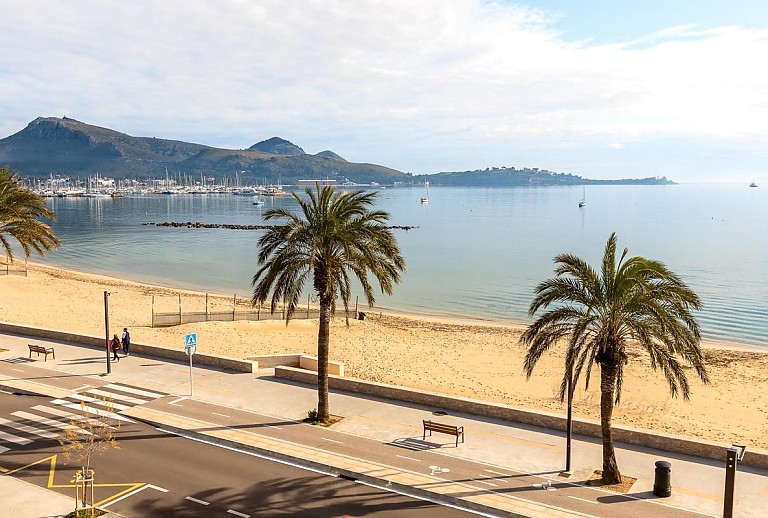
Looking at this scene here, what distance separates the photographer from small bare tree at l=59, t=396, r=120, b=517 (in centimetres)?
1391

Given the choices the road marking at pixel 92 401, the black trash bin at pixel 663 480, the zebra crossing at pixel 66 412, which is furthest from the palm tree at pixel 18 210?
the black trash bin at pixel 663 480

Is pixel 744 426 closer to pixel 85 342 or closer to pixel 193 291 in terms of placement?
pixel 85 342

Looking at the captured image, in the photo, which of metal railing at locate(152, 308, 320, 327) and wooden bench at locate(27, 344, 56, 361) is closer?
wooden bench at locate(27, 344, 56, 361)

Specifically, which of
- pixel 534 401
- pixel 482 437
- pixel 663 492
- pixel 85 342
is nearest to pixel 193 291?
pixel 85 342

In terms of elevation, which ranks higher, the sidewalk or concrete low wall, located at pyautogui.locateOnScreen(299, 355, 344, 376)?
concrete low wall, located at pyautogui.locateOnScreen(299, 355, 344, 376)

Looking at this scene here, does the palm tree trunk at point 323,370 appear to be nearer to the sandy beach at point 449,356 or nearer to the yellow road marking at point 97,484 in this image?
the yellow road marking at point 97,484

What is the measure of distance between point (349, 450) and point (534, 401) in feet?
36.9

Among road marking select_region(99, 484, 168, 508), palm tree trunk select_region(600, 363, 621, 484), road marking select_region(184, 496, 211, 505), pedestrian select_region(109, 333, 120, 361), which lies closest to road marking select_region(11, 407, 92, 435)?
road marking select_region(99, 484, 168, 508)

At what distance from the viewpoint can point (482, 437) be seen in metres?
18.9

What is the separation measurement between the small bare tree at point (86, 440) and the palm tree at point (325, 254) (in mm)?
6401

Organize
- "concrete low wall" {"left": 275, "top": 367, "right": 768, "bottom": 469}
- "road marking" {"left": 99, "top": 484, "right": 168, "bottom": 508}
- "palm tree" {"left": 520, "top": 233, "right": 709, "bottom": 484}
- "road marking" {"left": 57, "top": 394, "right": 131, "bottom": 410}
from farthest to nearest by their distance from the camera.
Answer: "road marking" {"left": 57, "top": 394, "right": 131, "bottom": 410} < "concrete low wall" {"left": 275, "top": 367, "right": 768, "bottom": 469} < "palm tree" {"left": 520, "top": 233, "right": 709, "bottom": 484} < "road marking" {"left": 99, "top": 484, "right": 168, "bottom": 508}

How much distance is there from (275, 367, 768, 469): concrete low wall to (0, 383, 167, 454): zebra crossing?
5.89 m

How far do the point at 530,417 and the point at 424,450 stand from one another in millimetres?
4268

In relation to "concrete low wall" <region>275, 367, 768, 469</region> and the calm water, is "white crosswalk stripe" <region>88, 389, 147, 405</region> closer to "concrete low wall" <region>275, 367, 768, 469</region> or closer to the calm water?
"concrete low wall" <region>275, 367, 768, 469</region>
